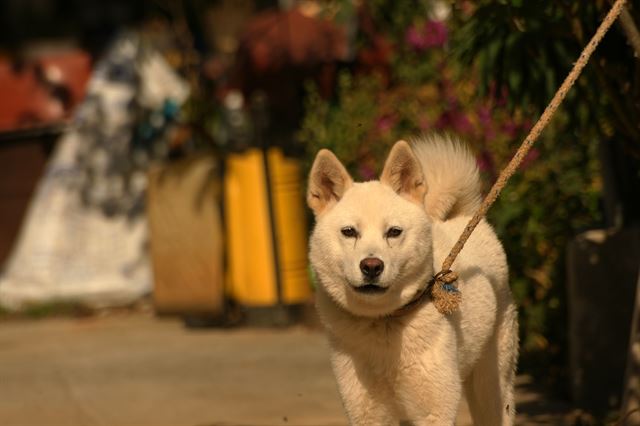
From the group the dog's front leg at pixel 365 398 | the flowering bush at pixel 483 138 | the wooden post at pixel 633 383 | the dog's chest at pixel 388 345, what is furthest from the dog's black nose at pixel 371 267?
the flowering bush at pixel 483 138

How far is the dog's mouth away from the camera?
479 centimetres

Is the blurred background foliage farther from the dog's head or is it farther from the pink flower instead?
the dog's head

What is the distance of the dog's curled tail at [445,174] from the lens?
5598 millimetres

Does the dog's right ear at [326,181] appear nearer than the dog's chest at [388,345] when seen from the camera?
No

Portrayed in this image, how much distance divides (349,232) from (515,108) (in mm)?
2467

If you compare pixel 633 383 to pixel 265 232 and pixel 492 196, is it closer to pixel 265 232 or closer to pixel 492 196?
pixel 492 196

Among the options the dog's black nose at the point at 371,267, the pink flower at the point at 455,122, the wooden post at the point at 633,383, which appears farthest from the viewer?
the pink flower at the point at 455,122

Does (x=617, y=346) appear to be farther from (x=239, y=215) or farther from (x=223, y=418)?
(x=239, y=215)

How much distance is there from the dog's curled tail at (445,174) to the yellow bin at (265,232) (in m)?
5.47

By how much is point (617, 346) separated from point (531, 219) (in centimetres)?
159

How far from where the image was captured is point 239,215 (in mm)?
11422

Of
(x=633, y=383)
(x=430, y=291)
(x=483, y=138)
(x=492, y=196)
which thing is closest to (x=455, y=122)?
(x=483, y=138)

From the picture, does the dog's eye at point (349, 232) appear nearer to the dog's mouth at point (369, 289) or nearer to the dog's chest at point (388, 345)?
the dog's mouth at point (369, 289)

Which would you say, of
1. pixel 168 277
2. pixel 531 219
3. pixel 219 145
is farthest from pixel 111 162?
pixel 531 219
